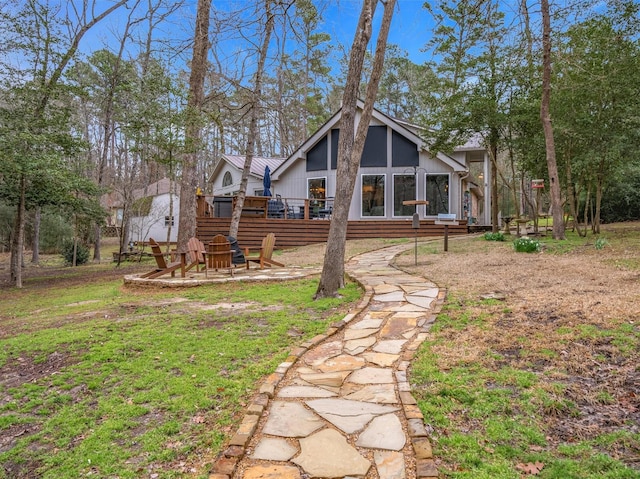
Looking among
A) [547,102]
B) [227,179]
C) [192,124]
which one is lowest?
[227,179]

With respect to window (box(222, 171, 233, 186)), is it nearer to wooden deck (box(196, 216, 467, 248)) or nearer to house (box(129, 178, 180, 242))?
house (box(129, 178, 180, 242))

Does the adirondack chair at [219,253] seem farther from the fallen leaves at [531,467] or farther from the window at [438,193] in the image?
the window at [438,193]

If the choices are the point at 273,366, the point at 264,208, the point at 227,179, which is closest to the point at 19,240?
the point at 264,208

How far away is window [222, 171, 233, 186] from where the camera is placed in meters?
20.9

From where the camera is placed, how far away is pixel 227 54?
9.38 meters

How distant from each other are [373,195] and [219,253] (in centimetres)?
977

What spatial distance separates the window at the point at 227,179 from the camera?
68.6 feet

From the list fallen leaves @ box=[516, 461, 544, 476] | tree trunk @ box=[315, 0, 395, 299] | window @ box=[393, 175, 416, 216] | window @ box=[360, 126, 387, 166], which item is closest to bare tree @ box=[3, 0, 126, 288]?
tree trunk @ box=[315, 0, 395, 299]

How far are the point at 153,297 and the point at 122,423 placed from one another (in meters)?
4.45

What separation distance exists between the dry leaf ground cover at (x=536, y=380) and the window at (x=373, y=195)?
10878 millimetres

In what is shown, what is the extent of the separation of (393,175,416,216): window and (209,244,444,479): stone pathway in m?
12.1

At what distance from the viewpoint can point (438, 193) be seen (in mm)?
16234

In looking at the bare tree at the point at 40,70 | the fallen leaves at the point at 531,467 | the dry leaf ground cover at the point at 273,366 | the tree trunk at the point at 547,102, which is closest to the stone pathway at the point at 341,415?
the dry leaf ground cover at the point at 273,366

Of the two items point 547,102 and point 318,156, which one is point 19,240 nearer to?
point 318,156
